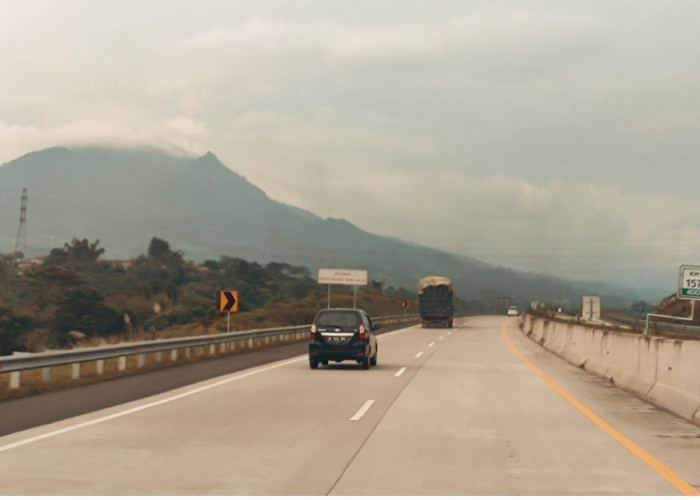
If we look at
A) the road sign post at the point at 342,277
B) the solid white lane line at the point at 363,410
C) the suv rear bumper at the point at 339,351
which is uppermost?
the road sign post at the point at 342,277

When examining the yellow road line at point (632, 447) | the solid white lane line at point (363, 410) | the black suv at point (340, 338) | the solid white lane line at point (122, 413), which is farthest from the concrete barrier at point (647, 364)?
the solid white lane line at point (122, 413)

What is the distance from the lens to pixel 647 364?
667 inches

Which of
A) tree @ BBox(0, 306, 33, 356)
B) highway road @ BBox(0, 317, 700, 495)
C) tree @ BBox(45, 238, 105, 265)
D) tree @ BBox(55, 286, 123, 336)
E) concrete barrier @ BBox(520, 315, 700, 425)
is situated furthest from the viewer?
tree @ BBox(45, 238, 105, 265)

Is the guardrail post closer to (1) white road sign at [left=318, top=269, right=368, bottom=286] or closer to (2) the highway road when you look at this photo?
(2) the highway road

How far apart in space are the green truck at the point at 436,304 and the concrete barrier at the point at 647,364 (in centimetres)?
3603

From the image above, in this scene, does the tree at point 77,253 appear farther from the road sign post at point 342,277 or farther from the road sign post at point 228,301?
the road sign post at point 228,301

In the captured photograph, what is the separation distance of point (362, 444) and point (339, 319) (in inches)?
526

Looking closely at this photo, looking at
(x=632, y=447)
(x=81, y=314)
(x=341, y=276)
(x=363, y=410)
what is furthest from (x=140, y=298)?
(x=632, y=447)

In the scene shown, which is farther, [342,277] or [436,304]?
[342,277]

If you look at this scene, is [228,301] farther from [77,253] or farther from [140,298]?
[77,253]

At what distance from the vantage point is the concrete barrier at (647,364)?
1371 centimetres

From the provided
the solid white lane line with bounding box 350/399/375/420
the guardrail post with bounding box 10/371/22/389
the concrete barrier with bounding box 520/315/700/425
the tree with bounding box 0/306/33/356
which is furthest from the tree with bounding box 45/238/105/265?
the solid white lane line with bounding box 350/399/375/420

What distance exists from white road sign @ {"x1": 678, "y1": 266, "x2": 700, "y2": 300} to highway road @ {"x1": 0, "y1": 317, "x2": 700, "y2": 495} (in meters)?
3.95

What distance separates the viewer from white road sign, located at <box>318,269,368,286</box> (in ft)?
243
